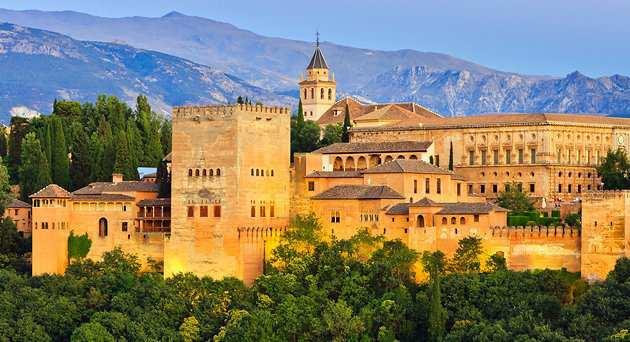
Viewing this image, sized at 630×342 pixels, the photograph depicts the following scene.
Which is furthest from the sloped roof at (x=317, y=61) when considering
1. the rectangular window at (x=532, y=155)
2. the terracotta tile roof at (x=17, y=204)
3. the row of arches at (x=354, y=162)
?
the terracotta tile roof at (x=17, y=204)

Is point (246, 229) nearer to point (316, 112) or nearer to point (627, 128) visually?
point (627, 128)

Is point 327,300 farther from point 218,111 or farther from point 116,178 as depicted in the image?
point 116,178

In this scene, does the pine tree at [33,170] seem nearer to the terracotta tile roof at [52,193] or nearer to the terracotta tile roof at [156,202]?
the terracotta tile roof at [52,193]

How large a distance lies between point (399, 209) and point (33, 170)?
20896 mm

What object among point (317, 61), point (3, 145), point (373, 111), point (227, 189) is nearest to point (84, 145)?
point (3, 145)

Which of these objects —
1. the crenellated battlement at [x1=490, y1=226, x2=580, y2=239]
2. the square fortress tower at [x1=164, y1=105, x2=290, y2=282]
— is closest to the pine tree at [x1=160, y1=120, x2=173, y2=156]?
the square fortress tower at [x1=164, y1=105, x2=290, y2=282]

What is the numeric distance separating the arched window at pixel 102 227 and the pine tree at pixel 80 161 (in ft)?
32.6

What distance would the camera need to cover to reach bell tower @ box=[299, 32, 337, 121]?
92062 millimetres

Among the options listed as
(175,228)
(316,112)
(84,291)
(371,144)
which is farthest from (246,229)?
(316,112)

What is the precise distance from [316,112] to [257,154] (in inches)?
1300

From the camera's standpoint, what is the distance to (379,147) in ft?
219

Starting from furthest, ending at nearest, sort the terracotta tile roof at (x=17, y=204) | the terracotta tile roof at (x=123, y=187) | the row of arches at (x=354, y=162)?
1. the row of arches at (x=354, y=162)
2. the terracotta tile roof at (x=17, y=204)
3. the terracotta tile roof at (x=123, y=187)

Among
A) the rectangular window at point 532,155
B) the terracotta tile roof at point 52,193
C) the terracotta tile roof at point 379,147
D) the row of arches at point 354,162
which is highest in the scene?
the terracotta tile roof at point 379,147

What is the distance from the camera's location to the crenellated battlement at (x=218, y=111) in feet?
191
